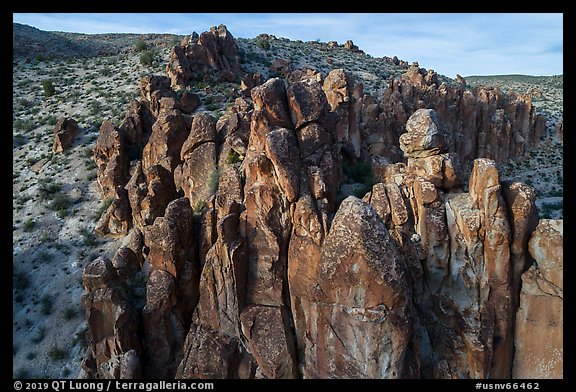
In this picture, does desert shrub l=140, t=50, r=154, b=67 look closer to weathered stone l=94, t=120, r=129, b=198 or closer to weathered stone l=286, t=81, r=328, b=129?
weathered stone l=94, t=120, r=129, b=198

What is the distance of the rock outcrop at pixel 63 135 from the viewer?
2867 cm

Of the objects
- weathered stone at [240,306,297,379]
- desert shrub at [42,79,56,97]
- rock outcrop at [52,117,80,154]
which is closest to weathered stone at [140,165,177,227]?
weathered stone at [240,306,297,379]

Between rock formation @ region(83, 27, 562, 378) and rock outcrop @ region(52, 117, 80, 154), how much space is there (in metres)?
17.9

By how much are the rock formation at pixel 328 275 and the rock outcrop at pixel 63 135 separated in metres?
17.9

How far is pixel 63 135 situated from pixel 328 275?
27223 millimetres

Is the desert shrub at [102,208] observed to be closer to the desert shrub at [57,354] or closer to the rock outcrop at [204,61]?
the desert shrub at [57,354]

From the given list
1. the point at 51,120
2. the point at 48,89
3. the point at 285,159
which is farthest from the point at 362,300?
the point at 48,89

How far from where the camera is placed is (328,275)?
1030cm

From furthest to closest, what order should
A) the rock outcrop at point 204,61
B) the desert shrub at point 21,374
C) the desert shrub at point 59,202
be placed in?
the rock outcrop at point 204,61
the desert shrub at point 59,202
the desert shrub at point 21,374

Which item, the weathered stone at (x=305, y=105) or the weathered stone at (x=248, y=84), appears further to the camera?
the weathered stone at (x=248, y=84)

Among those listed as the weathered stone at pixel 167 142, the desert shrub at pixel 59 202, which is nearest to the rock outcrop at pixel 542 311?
the weathered stone at pixel 167 142

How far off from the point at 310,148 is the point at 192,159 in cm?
706

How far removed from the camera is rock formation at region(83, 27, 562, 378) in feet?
33.6

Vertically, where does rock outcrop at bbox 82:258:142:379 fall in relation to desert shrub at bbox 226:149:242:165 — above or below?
below
